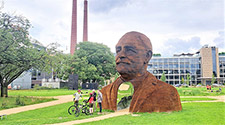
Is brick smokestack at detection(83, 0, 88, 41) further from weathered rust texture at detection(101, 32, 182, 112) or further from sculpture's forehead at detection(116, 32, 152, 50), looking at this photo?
weathered rust texture at detection(101, 32, 182, 112)

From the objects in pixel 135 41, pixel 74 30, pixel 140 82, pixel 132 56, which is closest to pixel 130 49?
pixel 132 56

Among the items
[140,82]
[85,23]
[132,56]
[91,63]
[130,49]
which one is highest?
[85,23]

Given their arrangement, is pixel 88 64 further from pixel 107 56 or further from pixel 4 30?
pixel 4 30

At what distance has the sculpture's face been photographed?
43.4ft

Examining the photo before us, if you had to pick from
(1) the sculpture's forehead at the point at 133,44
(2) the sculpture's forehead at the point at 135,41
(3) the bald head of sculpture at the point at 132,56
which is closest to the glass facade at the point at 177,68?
(2) the sculpture's forehead at the point at 135,41

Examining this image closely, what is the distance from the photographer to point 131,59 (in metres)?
13.2

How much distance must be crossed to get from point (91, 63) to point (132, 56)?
106ft

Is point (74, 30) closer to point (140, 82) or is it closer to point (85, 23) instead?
point (85, 23)

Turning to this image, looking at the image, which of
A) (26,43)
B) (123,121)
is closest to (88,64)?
(26,43)

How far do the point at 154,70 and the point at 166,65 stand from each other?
575cm

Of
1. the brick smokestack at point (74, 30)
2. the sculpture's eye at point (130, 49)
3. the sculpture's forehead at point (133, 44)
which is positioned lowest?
the sculpture's eye at point (130, 49)

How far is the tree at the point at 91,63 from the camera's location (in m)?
41.5

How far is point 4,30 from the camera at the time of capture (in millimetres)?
17953

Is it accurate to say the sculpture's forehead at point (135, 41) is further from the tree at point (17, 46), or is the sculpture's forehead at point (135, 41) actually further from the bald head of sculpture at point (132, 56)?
the tree at point (17, 46)
